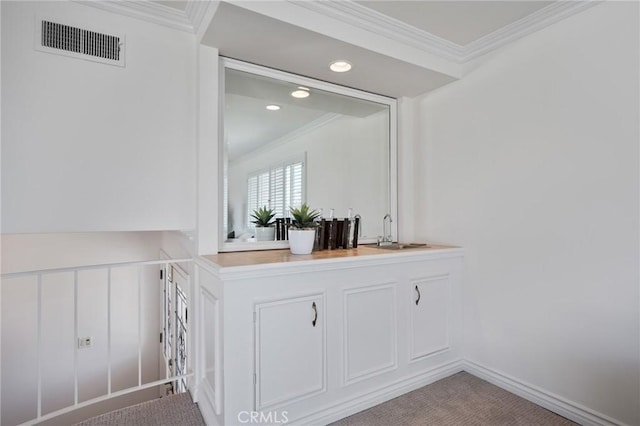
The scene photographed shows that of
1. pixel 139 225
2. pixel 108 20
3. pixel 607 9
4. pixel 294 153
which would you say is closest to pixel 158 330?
pixel 139 225

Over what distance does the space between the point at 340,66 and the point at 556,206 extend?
1.62 metres

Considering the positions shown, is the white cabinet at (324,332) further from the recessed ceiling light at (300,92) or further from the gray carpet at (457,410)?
the recessed ceiling light at (300,92)

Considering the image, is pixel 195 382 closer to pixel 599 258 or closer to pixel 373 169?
pixel 373 169

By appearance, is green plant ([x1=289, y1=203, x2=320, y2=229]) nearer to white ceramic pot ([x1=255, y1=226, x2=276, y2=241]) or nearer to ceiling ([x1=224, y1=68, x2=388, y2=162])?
white ceramic pot ([x1=255, y1=226, x2=276, y2=241])

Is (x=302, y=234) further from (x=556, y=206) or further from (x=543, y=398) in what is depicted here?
(x=543, y=398)

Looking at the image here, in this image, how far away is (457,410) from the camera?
1.94m

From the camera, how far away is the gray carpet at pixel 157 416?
180cm

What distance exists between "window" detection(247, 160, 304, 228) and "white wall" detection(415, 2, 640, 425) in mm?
1196

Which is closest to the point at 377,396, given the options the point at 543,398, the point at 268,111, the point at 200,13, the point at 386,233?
the point at 543,398

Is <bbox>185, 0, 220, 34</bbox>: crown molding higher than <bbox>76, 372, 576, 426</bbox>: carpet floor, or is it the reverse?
<bbox>185, 0, 220, 34</bbox>: crown molding

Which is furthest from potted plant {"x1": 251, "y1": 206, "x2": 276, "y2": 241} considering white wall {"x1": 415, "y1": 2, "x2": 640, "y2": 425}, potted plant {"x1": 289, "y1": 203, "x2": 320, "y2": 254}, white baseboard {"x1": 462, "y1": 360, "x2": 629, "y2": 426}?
white baseboard {"x1": 462, "y1": 360, "x2": 629, "y2": 426}

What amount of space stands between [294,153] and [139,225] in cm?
122

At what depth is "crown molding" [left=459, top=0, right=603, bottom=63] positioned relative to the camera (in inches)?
73.3

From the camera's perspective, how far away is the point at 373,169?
2.94 metres
